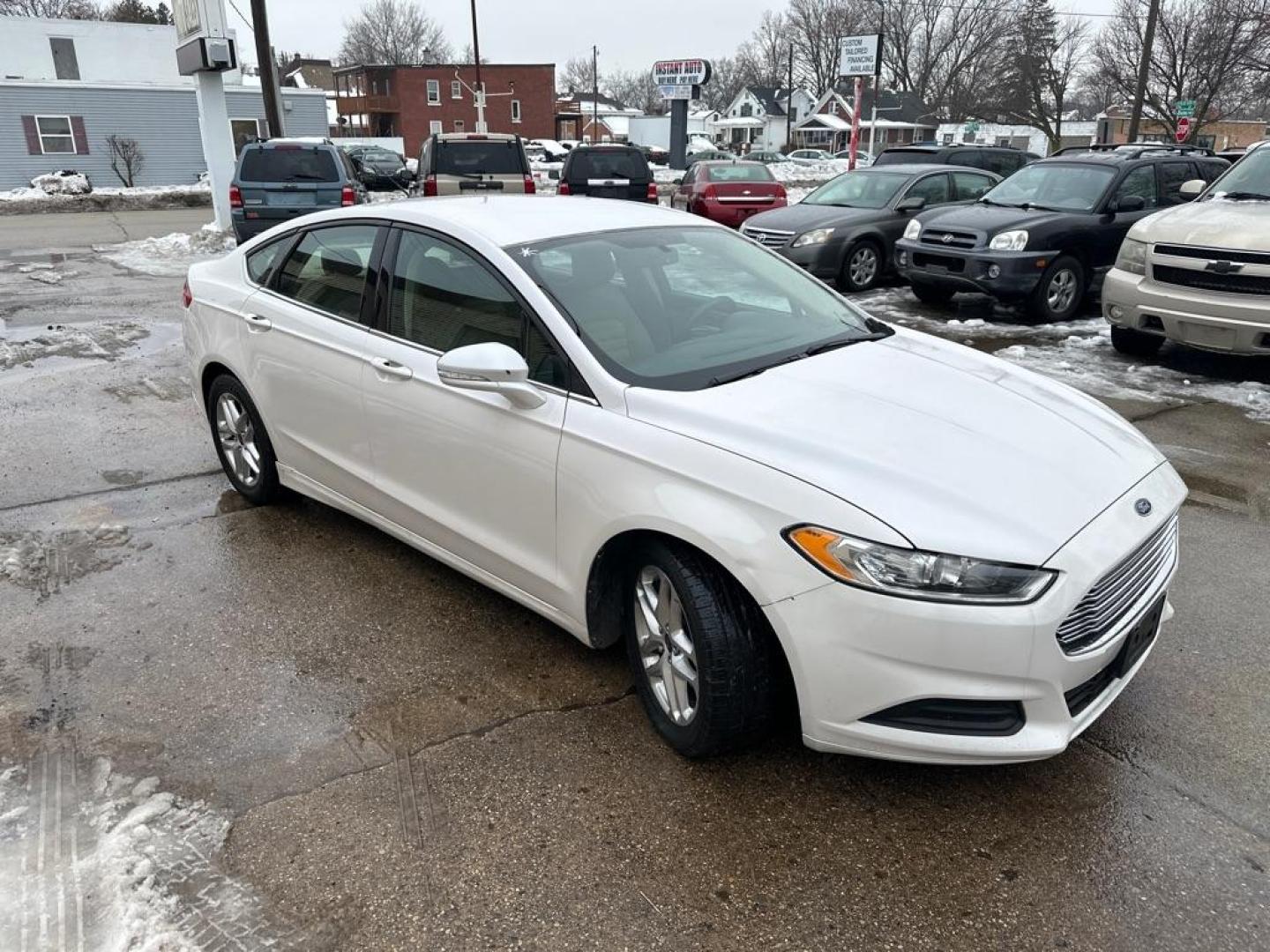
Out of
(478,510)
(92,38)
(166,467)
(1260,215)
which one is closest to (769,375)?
(478,510)

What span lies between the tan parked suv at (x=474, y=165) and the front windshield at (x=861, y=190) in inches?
178

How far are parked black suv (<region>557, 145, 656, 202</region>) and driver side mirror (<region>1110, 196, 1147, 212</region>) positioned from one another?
8172 mm

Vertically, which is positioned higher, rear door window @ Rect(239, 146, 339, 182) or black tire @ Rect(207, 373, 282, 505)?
rear door window @ Rect(239, 146, 339, 182)

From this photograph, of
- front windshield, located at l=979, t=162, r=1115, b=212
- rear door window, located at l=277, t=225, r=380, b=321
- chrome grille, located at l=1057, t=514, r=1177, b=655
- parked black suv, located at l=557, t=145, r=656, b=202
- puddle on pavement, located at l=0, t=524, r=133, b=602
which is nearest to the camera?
chrome grille, located at l=1057, t=514, r=1177, b=655

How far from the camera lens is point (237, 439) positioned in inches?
189

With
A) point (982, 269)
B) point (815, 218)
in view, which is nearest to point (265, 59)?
point (815, 218)

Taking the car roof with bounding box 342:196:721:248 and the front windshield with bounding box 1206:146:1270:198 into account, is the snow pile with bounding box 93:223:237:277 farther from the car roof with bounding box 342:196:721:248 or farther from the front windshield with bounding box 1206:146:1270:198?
the front windshield with bounding box 1206:146:1270:198

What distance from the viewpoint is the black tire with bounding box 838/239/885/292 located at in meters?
11.2

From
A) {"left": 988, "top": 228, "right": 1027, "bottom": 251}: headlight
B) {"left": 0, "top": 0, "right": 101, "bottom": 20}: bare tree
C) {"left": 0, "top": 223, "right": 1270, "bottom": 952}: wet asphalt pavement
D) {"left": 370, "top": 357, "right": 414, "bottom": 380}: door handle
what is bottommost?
{"left": 0, "top": 223, "right": 1270, "bottom": 952}: wet asphalt pavement

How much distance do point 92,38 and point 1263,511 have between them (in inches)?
1748

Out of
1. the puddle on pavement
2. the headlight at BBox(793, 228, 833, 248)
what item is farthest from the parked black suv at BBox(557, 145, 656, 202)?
the puddle on pavement

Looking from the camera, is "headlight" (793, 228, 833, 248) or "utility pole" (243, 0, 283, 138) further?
"utility pole" (243, 0, 283, 138)

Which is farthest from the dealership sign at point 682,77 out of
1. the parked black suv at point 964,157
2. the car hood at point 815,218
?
the car hood at point 815,218

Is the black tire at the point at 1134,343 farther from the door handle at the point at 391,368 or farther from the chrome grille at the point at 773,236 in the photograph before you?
the door handle at the point at 391,368
